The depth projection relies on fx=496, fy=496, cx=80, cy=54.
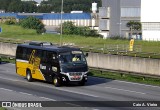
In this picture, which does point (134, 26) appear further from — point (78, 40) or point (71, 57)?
point (71, 57)

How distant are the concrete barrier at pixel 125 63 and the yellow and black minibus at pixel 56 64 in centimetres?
749

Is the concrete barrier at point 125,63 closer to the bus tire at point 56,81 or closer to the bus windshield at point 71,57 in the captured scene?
the bus windshield at point 71,57

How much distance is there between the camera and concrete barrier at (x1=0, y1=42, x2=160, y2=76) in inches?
1422

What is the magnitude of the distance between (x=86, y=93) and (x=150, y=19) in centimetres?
7468

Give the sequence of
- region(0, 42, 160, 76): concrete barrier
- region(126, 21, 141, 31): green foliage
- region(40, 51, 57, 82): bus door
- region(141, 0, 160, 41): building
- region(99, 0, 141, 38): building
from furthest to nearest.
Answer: region(99, 0, 141, 38): building < region(126, 21, 141, 31): green foliage < region(141, 0, 160, 41): building < region(0, 42, 160, 76): concrete barrier < region(40, 51, 57, 82): bus door

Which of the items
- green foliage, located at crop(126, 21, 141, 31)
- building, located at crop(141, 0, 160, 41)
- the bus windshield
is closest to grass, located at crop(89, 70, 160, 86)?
the bus windshield

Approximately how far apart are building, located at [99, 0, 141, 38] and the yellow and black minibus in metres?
87.1

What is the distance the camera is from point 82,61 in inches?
1188

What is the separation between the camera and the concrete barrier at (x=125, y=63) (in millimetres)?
36125

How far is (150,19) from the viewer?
99750 millimetres

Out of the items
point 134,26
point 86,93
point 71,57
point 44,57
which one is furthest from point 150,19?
point 86,93

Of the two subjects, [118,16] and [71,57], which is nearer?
[71,57]

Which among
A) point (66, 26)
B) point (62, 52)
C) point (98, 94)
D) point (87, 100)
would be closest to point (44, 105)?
point (87, 100)

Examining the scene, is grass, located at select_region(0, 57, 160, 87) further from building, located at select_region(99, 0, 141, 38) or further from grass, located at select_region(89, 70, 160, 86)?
building, located at select_region(99, 0, 141, 38)
